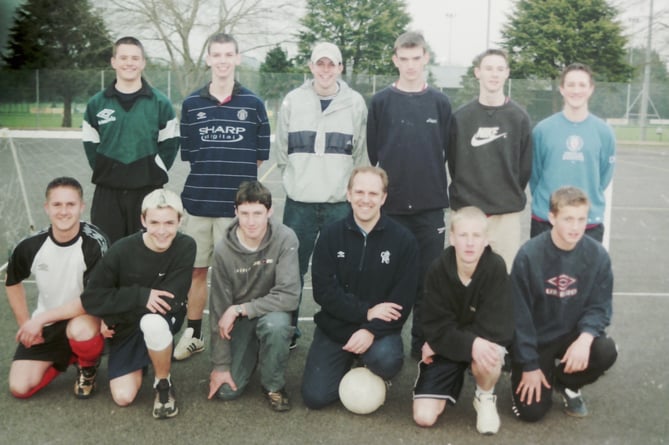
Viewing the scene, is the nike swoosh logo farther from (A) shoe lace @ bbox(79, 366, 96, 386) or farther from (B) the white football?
(A) shoe lace @ bbox(79, 366, 96, 386)

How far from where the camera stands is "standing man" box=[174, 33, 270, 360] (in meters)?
4.62

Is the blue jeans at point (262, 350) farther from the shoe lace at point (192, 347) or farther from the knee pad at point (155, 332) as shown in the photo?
the shoe lace at point (192, 347)

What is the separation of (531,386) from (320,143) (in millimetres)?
2108

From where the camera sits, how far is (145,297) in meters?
3.85

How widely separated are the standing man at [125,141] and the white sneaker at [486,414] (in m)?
2.57

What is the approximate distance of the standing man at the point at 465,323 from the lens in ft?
11.8

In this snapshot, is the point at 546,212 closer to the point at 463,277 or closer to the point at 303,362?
the point at 463,277

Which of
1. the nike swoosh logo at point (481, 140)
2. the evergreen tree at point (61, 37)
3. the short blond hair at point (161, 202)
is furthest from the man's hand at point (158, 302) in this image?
the evergreen tree at point (61, 37)

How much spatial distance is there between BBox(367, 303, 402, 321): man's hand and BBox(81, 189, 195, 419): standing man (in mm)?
1080

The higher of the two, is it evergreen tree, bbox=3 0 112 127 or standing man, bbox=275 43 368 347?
evergreen tree, bbox=3 0 112 127

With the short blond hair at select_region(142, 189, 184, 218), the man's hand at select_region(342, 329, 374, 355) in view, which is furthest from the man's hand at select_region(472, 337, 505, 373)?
the short blond hair at select_region(142, 189, 184, 218)

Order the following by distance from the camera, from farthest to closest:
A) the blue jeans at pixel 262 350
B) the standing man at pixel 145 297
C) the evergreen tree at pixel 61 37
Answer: the evergreen tree at pixel 61 37
the blue jeans at pixel 262 350
the standing man at pixel 145 297

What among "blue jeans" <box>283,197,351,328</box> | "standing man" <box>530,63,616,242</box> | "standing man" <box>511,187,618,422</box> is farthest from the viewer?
"blue jeans" <box>283,197,351,328</box>

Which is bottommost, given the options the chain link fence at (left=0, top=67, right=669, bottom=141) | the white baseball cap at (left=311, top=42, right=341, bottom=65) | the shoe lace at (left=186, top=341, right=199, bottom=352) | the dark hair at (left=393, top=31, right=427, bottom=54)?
the shoe lace at (left=186, top=341, right=199, bottom=352)
